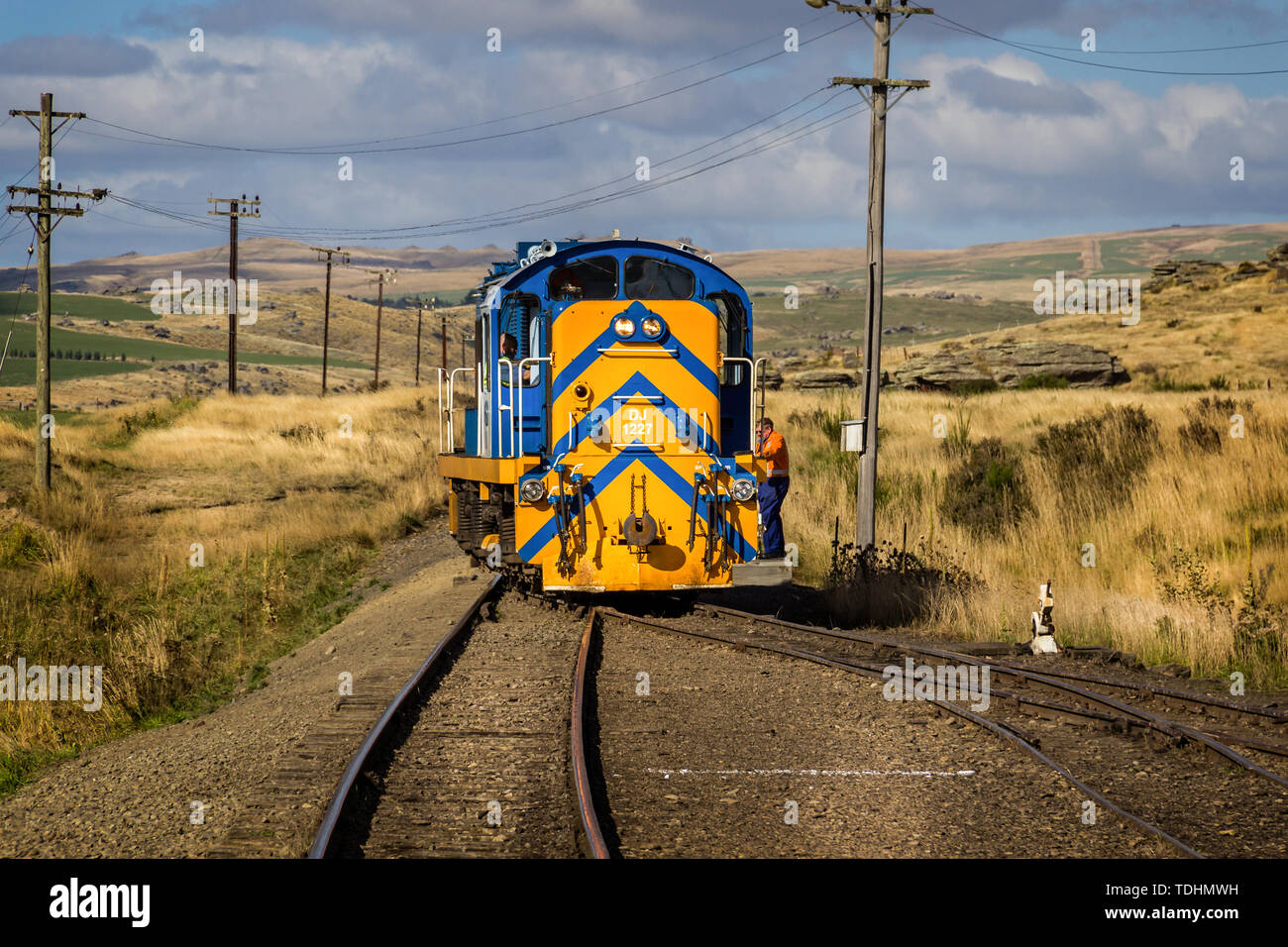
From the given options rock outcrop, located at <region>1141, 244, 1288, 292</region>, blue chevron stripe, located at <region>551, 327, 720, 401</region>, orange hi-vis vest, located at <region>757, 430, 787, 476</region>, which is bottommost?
orange hi-vis vest, located at <region>757, 430, 787, 476</region>

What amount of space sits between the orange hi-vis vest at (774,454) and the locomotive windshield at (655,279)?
2829 mm

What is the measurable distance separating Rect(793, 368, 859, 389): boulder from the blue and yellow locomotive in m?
32.7

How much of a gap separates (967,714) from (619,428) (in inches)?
183

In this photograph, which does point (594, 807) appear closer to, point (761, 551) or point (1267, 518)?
point (761, 551)

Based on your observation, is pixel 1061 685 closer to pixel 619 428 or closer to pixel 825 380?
pixel 619 428

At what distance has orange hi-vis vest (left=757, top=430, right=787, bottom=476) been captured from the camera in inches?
570

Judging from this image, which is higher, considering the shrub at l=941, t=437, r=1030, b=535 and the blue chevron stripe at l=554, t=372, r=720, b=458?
the blue chevron stripe at l=554, t=372, r=720, b=458

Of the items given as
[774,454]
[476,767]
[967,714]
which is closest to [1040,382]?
[774,454]

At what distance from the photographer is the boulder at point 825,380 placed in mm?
44688

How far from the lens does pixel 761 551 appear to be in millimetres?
11945

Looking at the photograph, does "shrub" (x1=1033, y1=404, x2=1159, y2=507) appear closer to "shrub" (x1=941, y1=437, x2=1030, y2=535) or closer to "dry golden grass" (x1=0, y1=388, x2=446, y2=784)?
"shrub" (x1=941, y1=437, x2=1030, y2=535)

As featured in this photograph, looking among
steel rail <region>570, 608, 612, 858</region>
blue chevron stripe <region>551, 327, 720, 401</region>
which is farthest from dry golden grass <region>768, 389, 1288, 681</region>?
steel rail <region>570, 608, 612, 858</region>

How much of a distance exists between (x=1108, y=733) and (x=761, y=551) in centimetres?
433

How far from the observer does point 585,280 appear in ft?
39.8
